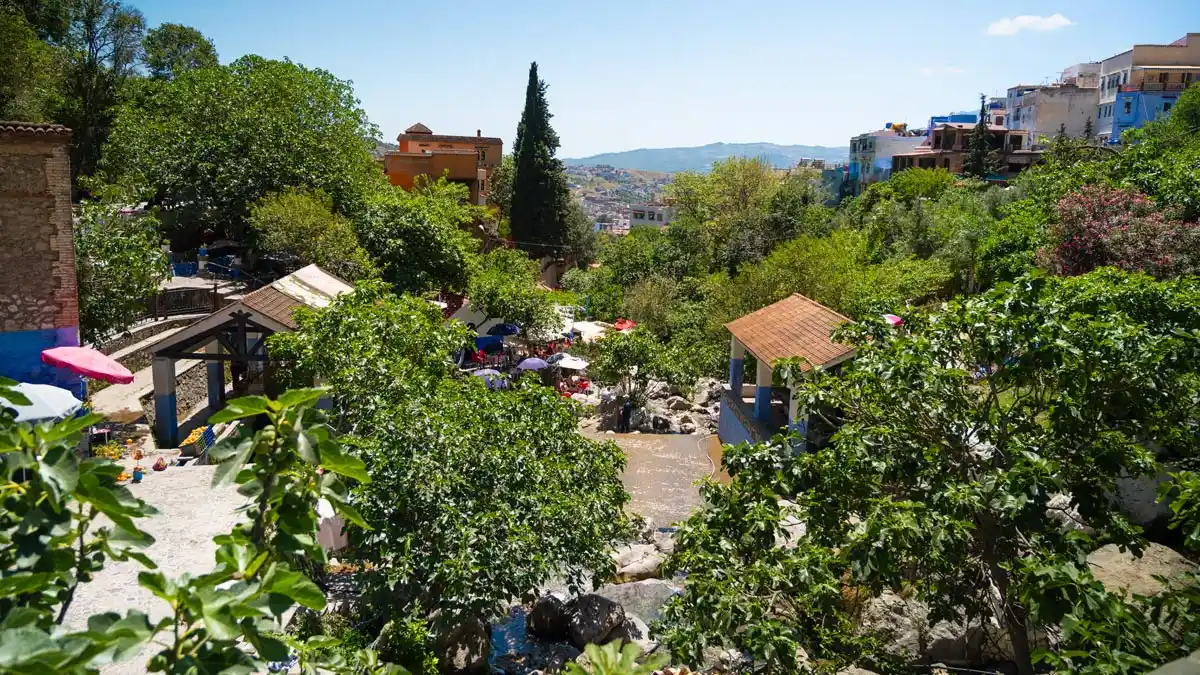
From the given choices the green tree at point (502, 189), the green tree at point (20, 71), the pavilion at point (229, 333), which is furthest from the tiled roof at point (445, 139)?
the pavilion at point (229, 333)

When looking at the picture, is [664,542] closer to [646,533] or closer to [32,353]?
[646,533]

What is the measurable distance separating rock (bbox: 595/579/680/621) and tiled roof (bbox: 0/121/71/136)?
13660 mm

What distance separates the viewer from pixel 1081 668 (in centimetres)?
540

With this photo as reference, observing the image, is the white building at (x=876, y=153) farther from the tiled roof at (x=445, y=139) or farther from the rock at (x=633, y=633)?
the rock at (x=633, y=633)

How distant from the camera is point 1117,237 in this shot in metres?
19.4

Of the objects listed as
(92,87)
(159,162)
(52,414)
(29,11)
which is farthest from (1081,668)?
(29,11)

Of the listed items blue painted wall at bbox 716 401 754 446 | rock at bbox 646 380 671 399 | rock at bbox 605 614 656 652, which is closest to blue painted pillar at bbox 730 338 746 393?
blue painted wall at bbox 716 401 754 446

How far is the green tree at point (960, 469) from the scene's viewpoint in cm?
721

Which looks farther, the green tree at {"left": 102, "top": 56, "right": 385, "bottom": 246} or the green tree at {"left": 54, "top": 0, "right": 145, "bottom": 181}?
the green tree at {"left": 54, "top": 0, "right": 145, "bottom": 181}

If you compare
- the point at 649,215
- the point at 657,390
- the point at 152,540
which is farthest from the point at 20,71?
the point at 649,215

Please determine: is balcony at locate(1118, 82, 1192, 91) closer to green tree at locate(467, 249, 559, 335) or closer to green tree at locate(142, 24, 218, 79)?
green tree at locate(467, 249, 559, 335)

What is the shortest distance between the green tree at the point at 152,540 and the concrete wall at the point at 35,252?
1563cm

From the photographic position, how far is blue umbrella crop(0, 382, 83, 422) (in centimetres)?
1374

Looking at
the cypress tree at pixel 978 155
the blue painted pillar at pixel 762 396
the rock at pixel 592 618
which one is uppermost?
the cypress tree at pixel 978 155
